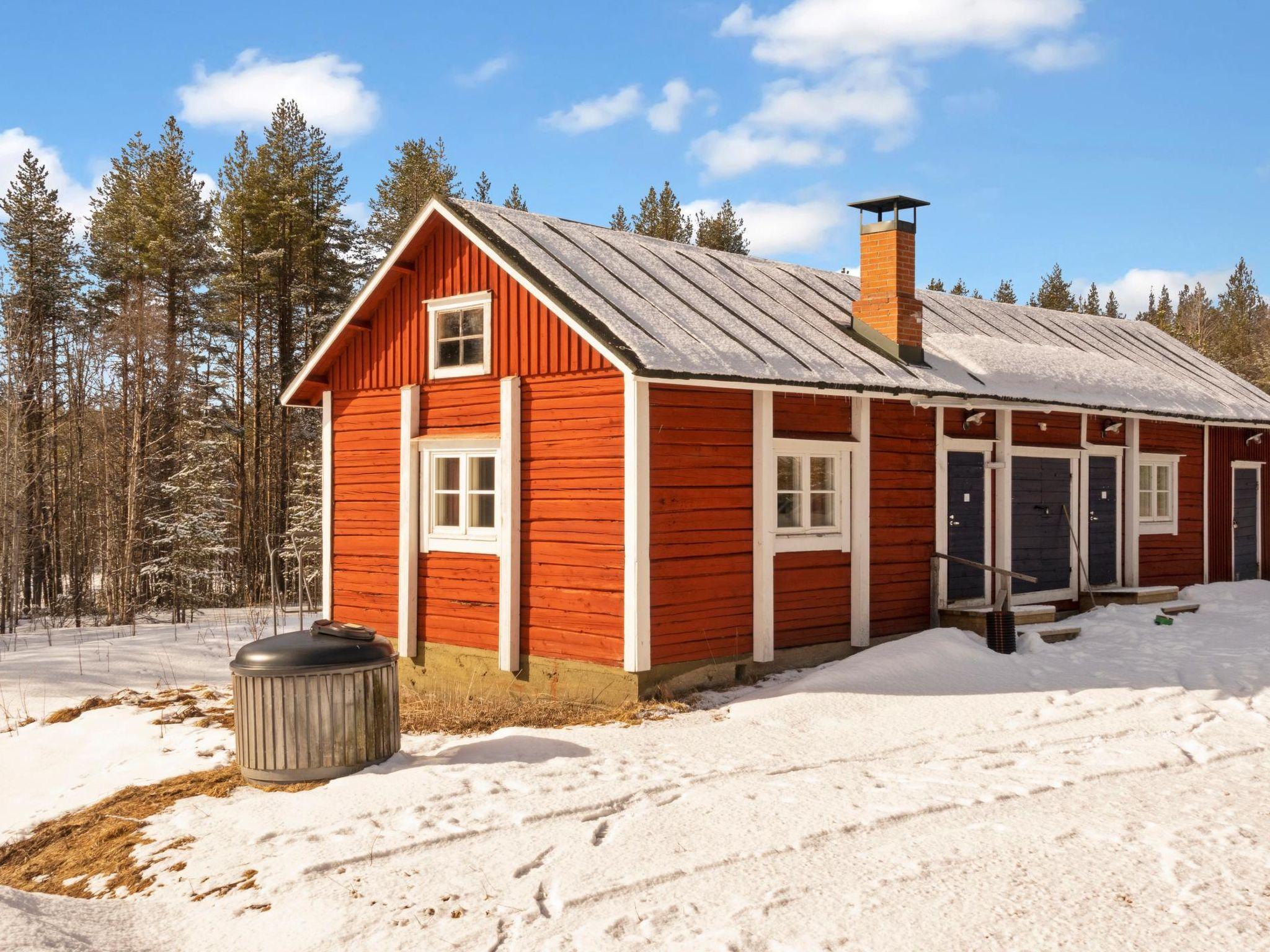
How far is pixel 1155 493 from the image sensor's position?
18016 millimetres

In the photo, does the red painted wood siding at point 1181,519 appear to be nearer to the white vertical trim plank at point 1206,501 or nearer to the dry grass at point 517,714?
the white vertical trim plank at point 1206,501

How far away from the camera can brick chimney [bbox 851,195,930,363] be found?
14.3 m

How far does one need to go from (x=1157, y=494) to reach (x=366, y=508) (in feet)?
43.5

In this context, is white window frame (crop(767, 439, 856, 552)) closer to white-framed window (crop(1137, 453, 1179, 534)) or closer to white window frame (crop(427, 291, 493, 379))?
white window frame (crop(427, 291, 493, 379))

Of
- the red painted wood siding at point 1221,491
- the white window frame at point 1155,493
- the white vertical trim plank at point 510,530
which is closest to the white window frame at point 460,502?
the white vertical trim plank at point 510,530

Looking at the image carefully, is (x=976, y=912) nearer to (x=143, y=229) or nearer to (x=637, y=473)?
(x=637, y=473)

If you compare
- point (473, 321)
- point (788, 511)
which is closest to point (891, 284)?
point (788, 511)

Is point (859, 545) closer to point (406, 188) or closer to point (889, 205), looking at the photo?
point (889, 205)

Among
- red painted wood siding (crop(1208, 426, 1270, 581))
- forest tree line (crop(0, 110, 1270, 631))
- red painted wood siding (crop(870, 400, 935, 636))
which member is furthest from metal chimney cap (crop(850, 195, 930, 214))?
forest tree line (crop(0, 110, 1270, 631))

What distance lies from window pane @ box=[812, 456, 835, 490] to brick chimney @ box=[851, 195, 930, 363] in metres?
2.28

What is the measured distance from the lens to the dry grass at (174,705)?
37.1 feet

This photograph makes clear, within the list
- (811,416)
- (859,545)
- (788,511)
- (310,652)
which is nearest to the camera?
(310,652)

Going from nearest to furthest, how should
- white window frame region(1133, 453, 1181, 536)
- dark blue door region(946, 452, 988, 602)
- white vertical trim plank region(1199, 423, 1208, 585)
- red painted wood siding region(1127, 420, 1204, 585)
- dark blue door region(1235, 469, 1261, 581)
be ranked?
dark blue door region(946, 452, 988, 602) < white window frame region(1133, 453, 1181, 536) < red painted wood siding region(1127, 420, 1204, 585) < white vertical trim plank region(1199, 423, 1208, 585) < dark blue door region(1235, 469, 1261, 581)

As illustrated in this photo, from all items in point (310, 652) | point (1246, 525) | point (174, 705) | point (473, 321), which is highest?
point (473, 321)
